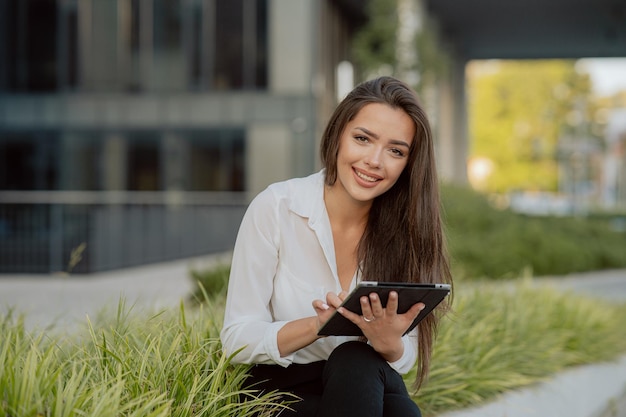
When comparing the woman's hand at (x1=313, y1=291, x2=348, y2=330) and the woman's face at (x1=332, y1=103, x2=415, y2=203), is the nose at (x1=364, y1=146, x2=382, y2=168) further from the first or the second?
the woman's hand at (x1=313, y1=291, x2=348, y2=330)

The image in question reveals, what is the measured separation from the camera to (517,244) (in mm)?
12961

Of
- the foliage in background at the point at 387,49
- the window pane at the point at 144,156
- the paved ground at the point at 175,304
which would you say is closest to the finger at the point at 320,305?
the paved ground at the point at 175,304

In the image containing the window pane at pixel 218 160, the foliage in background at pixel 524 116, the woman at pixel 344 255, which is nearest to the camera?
the woman at pixel 344 255

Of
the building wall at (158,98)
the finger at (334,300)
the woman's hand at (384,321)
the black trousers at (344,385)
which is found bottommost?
the black trousers at (344,385)

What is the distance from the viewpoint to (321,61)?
21453mm

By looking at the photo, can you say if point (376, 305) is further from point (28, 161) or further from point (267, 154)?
point (28, 161)

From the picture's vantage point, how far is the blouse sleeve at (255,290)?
279 cm

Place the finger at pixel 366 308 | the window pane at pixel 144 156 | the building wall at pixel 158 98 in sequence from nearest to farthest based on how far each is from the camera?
the finger at pixel 366 308 < the building wall at pixel 158 98 < the window pane at pixel 144 156

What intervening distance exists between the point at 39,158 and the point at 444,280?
1975cm

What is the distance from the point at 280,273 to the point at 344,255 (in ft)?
0.87

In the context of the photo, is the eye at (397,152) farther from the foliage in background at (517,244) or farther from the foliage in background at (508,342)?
the foliage in background at (517,244)

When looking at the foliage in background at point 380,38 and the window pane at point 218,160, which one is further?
the window pane at point 218,160

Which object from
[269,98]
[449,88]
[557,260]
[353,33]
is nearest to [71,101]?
[269,98]

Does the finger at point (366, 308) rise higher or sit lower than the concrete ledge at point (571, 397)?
higher
